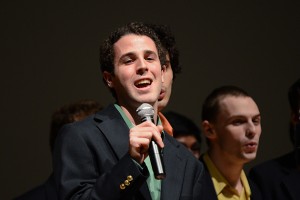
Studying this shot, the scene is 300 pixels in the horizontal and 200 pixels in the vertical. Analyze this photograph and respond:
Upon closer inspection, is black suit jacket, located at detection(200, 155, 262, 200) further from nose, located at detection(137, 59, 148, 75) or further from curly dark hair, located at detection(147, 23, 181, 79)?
nose, located at detection(137, 59, 148, 75)

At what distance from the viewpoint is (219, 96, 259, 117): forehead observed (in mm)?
2633

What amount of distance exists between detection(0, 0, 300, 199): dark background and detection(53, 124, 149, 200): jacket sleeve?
1966 mm

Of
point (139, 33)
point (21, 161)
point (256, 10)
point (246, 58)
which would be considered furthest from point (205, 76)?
point (139, 33)

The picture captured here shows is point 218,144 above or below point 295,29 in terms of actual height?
below

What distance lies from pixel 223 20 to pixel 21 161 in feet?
5.20

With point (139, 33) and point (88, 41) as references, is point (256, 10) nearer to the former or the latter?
point (88, 41)

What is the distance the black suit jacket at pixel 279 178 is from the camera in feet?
8.32

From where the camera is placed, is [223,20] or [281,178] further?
[223,20]

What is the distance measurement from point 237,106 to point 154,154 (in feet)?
3.98

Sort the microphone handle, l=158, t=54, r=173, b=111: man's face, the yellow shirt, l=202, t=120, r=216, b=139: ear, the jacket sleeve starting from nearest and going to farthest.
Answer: the microphone handle < the jacket sleeve < l=158, t=54, r=173, b=111: man's face < the yellow shirt < l=202, t=120, r=216, b=139: ear

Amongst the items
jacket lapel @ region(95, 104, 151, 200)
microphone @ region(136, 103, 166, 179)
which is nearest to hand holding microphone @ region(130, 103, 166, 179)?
microphone @ region(136, 103, 166, 179)

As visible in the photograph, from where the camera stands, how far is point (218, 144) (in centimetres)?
266

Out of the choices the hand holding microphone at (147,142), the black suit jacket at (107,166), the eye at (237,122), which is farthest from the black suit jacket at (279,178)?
the hand holding microphone at (147,142)

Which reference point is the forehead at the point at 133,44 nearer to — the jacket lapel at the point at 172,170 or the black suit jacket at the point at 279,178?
the jacket lapel at the point at 172,170
